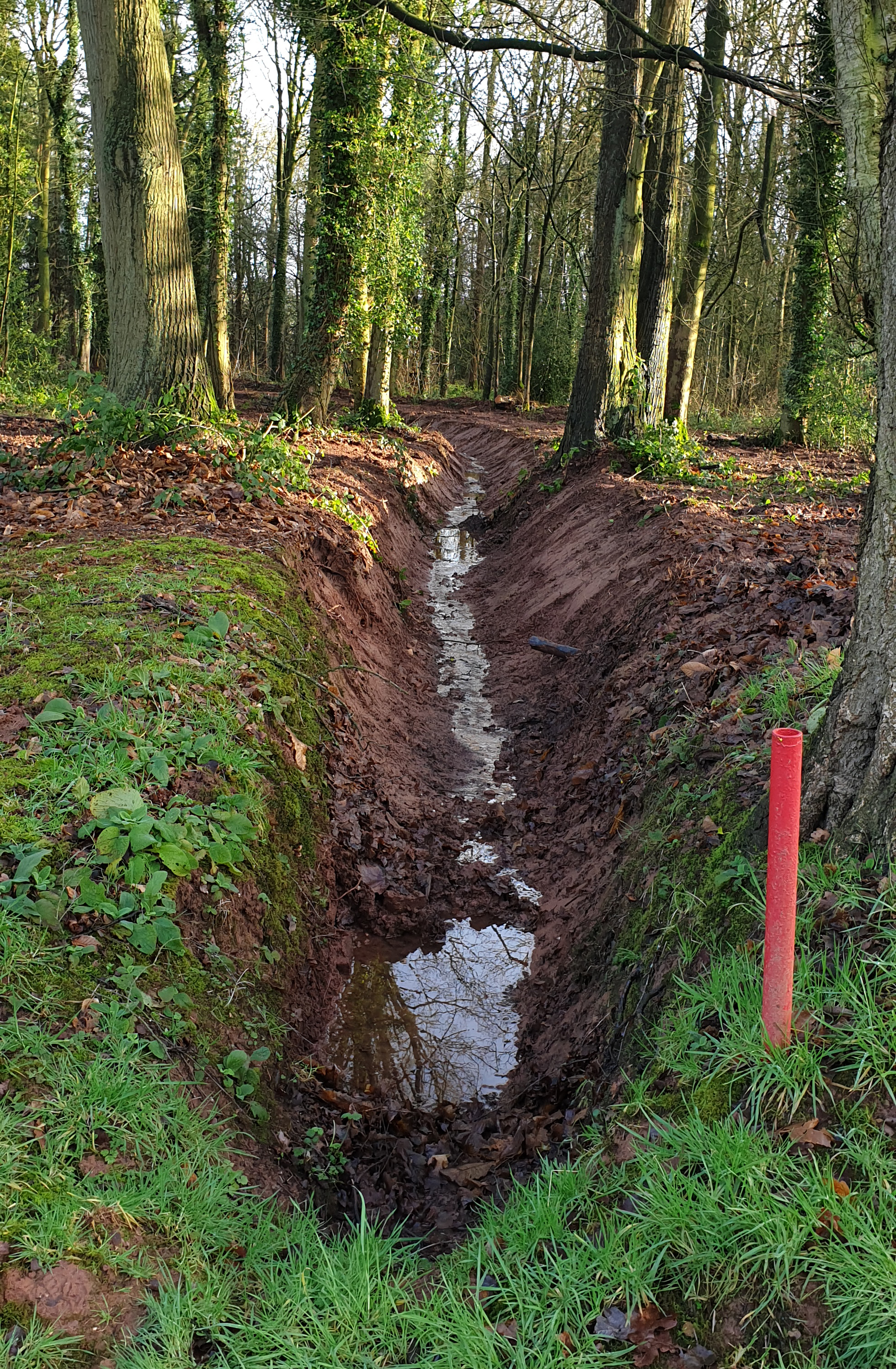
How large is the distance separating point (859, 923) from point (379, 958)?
302cm

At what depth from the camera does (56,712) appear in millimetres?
4207

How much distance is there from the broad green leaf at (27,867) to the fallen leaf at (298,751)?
211 centimetres

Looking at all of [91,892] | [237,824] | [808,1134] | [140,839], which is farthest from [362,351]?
[808,1134]

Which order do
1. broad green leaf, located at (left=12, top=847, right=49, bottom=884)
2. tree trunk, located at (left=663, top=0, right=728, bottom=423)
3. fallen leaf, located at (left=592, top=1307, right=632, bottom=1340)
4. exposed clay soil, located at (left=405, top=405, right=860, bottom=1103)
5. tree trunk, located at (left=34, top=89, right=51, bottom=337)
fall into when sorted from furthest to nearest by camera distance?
tree trunk, located at (left=34, top=89, right=51, bottom=337) → tree trunk, located at (left=663, top=0, right=728, bottom=423) → exposed clay soil, located at (left=405, top=405, right=860, bottom=1103) → broad green leaf, located at (left=12, top=847, right=49, bottom=884) → fallen leaf, located at (left=592, top=1307, right=632, bottom=1340)

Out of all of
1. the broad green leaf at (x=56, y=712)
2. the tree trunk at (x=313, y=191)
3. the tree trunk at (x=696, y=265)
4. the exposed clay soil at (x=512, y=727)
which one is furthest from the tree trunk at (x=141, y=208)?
the tree trunk at (x=696, y=265)

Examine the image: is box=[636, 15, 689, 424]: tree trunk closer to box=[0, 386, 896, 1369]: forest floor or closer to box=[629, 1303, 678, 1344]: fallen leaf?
box=[0, 386, 896, 1369]: forest floor

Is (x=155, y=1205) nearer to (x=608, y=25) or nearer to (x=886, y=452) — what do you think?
(x=886, y=452)

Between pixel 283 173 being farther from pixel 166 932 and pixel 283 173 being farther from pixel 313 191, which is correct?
pixel 166 932

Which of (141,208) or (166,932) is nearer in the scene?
(166,932)

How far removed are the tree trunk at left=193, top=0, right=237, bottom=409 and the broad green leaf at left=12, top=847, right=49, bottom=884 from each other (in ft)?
38.5

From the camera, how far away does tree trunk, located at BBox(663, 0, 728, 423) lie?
1452cm

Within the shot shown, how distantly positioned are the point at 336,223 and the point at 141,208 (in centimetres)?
509

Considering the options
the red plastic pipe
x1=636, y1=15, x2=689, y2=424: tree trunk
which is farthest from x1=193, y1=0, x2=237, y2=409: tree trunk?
the red plastic pipe

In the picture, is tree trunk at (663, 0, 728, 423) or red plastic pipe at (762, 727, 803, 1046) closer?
red plastic pipe at (762, 727, 803, 1046)
